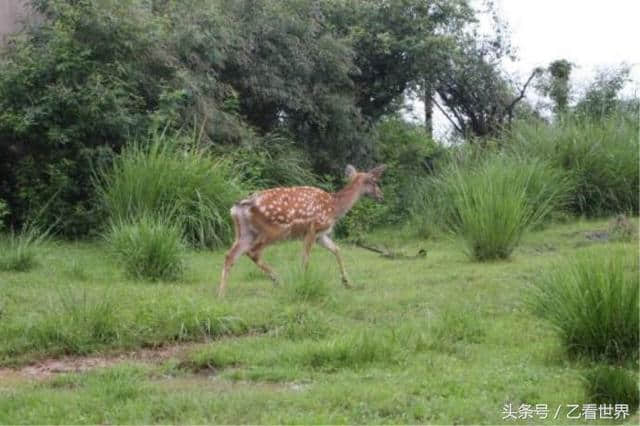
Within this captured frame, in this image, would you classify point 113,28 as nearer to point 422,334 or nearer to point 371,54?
point 371,54

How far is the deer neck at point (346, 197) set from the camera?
1159 cm

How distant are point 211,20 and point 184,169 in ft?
12.6

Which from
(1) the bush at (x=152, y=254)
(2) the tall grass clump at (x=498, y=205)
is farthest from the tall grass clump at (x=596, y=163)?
(1) the bush at (x=152, y=254)

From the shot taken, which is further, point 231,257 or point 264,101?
point 264,101

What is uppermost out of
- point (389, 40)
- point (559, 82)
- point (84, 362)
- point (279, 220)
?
point (389, 40)

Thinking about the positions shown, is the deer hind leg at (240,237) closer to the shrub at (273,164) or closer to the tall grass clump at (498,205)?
the tall grass clump at (498,205)

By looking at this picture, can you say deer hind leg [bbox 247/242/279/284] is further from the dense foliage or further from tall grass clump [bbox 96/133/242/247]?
the dense foliage

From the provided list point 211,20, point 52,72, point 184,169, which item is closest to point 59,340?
point 184,169

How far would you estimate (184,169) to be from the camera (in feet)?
45.2

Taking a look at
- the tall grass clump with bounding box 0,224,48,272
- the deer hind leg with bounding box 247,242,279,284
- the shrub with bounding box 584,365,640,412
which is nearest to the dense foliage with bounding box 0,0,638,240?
the tall grass clump with bounding box 0,224,48,272

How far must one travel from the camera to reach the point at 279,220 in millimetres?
10695

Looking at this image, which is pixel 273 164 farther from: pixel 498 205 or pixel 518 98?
pixel 518 98

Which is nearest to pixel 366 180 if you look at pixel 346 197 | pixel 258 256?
pixel 346 197

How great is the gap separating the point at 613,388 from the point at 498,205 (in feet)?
20.0
